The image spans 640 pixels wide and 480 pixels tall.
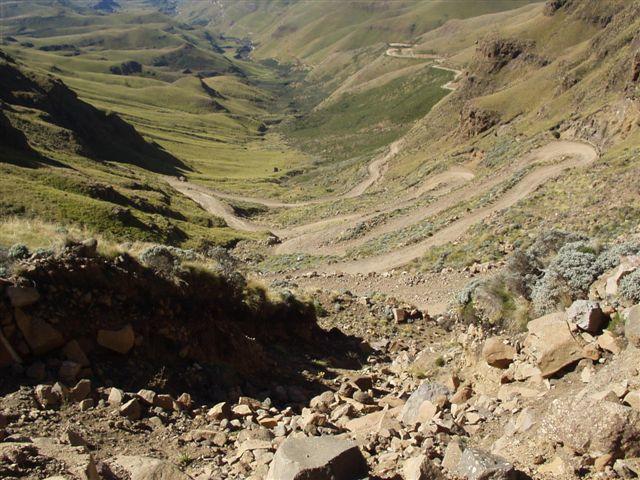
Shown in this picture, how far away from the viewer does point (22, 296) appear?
30.3 feet

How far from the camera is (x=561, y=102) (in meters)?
62.9

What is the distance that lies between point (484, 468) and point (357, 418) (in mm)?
3767

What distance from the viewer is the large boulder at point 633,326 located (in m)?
8.32

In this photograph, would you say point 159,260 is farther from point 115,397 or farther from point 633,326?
point 633,326

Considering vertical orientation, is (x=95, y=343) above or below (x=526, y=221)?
above

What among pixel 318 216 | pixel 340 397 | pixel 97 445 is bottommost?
pixel 318 216

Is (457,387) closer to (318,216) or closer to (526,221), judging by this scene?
(526,221)

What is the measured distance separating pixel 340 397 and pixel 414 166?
70433 mm

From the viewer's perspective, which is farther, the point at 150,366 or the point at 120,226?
the point at 120,226

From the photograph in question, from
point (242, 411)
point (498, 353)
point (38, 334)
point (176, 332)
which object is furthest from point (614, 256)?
point (38, 334)

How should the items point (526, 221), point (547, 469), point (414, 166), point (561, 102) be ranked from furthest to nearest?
point (414, 166) < point (561, 102) < point (526, 221) < point (547, 469)

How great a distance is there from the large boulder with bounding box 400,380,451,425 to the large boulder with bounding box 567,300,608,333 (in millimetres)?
2753

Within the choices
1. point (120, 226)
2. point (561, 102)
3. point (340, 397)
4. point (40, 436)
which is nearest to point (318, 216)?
point (120, 226)

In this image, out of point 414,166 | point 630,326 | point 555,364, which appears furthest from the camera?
point 414,166
